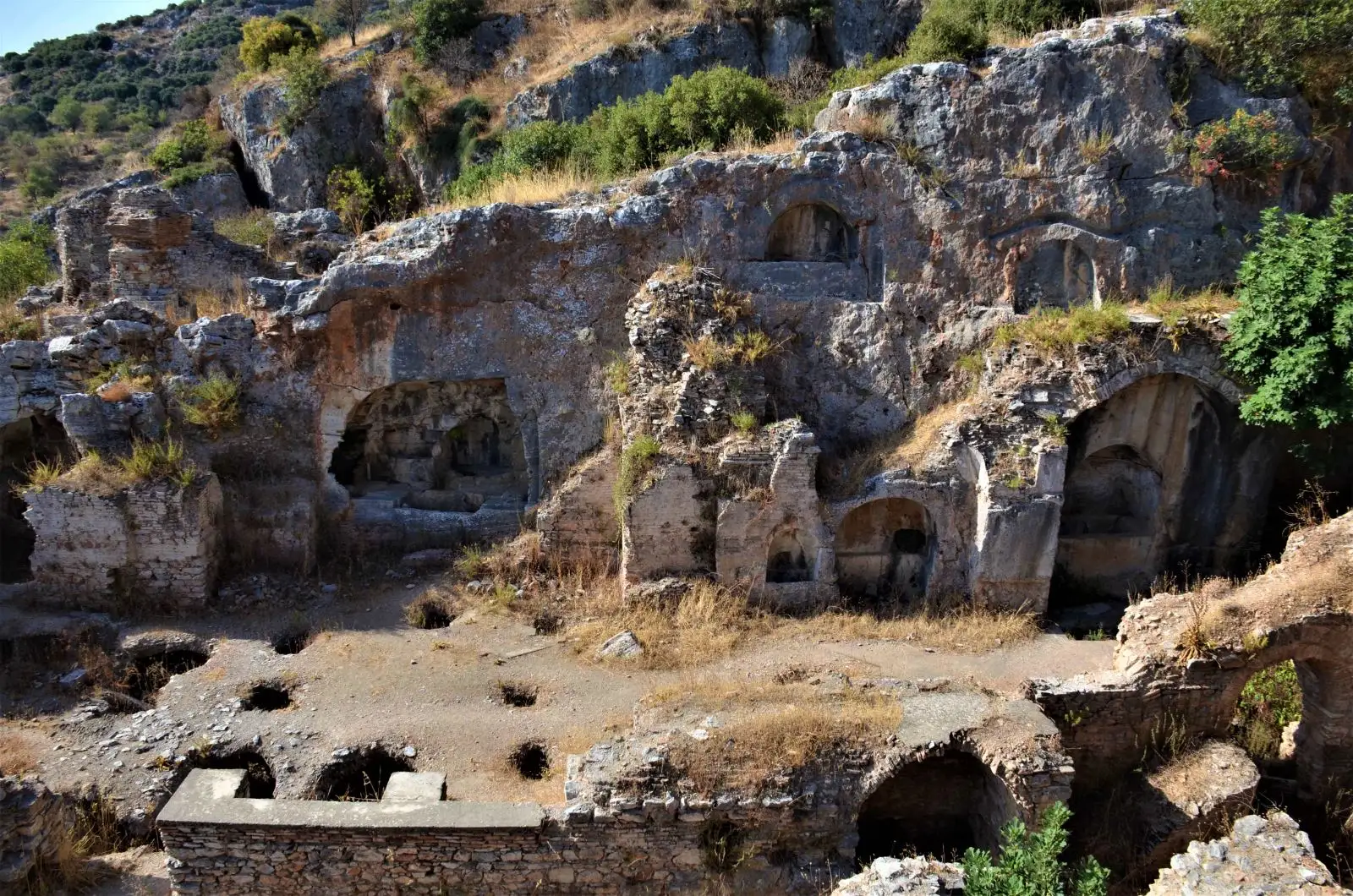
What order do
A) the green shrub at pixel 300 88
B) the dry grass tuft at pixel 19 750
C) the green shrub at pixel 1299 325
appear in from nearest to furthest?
the dry grass tuft at pixel 19 750 < the green shrub at pixel 1299 325 < the green shrub at pixel 300 88

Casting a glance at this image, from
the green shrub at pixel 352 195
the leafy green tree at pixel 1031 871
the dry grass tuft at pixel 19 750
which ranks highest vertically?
the green shrub at pixel 352 195

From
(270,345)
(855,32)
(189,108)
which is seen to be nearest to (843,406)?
(270,345)

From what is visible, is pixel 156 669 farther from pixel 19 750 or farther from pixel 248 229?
pixel 248 229

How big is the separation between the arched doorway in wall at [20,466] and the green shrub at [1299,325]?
14562mm

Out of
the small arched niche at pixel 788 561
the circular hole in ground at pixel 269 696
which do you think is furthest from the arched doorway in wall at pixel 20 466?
the small arched niche at pixel 788 561

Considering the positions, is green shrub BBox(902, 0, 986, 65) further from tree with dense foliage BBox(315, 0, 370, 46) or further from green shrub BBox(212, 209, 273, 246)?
tree with dense foliage BBox(315, 0, 370, 46)

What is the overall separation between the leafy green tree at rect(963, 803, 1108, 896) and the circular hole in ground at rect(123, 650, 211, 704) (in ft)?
26.9

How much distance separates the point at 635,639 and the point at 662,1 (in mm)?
16578

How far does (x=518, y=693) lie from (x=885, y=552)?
4801 millimetres

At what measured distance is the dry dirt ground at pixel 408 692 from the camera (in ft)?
26.2

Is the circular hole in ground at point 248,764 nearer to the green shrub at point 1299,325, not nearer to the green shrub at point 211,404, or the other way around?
the green shrub at point 211,404

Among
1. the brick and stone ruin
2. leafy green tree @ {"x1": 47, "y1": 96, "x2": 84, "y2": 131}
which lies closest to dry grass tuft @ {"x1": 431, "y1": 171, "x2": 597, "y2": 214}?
the brick and stone ruin

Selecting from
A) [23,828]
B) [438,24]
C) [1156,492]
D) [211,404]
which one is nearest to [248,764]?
[23,828]

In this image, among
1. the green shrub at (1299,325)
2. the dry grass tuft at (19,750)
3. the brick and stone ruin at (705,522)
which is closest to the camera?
the brick and stone ruin at (705,522)
